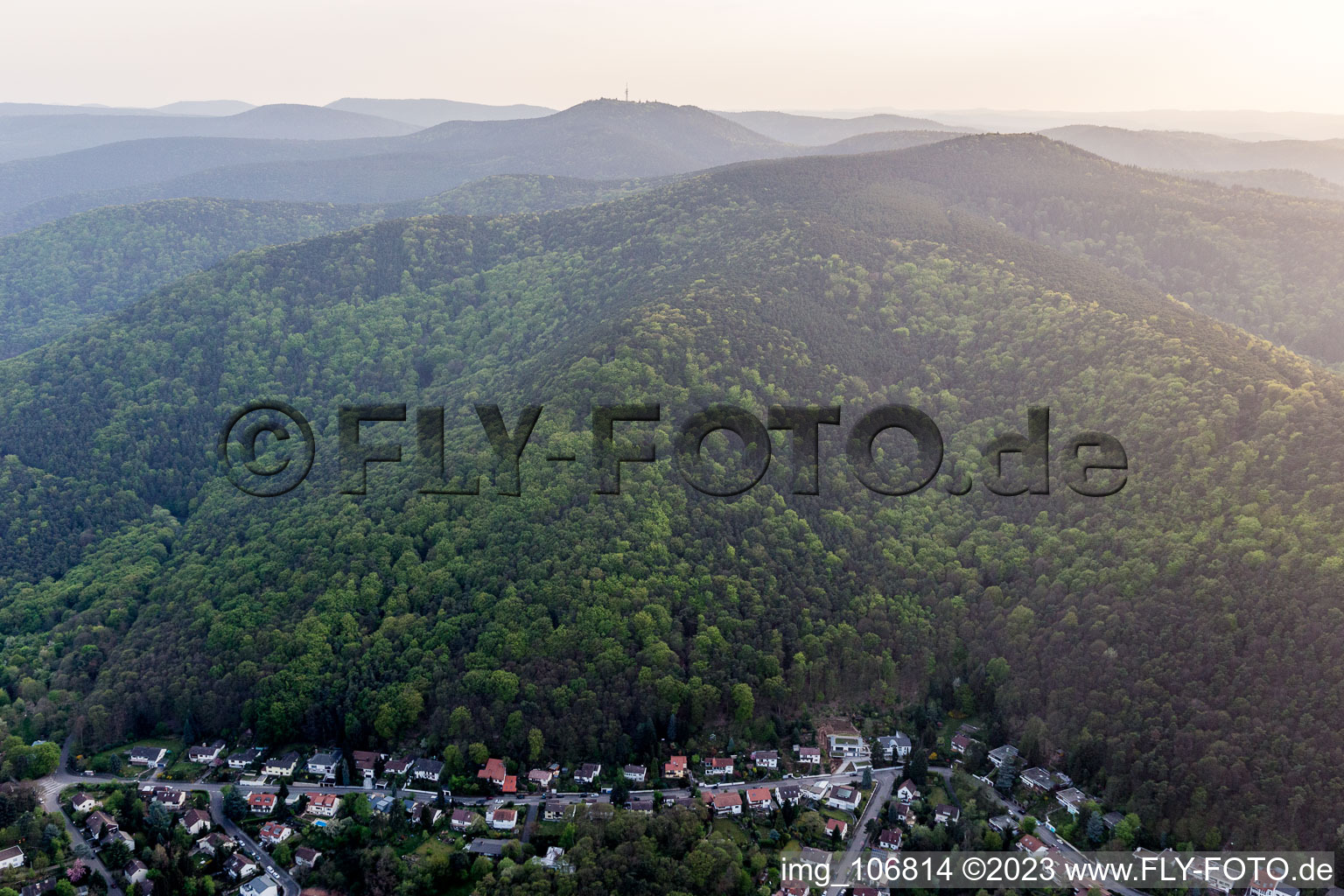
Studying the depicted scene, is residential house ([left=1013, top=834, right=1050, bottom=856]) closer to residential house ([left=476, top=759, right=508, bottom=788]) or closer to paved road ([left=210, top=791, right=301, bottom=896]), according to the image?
residential house ([left=476, top=759, right=508, bottom=788])

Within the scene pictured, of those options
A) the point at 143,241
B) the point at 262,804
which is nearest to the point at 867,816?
the point at 262,804

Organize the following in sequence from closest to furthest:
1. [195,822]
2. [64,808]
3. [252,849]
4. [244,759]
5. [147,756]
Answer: [252,849] → [195,822] → [64,808] → [244,759] → [147,756]

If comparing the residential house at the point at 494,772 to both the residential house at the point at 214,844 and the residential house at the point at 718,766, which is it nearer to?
the residential house at the point at 718,766

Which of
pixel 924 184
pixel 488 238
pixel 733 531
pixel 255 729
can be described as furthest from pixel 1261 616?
pixel 488 238

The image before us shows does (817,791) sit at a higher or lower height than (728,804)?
lower

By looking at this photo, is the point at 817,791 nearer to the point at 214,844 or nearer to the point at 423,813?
the point at 423,813

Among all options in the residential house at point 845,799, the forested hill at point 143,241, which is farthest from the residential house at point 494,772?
the forested hill at point 143,241
